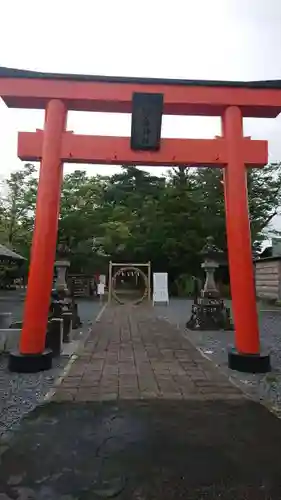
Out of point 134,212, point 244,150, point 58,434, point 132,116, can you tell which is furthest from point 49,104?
point 134,212

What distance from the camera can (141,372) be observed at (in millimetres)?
5934

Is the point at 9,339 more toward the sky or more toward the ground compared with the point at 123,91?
more toward the ground

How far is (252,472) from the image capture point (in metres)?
2.81

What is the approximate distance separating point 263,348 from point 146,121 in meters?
5.21

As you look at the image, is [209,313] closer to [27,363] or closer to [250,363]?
[250,363]

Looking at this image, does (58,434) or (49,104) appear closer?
(58,434)

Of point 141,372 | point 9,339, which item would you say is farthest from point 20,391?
point 9,339

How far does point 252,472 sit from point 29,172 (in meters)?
28.5

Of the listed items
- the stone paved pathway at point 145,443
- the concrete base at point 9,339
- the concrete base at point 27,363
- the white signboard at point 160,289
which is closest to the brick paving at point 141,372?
the stone paved pathway at point 145,443

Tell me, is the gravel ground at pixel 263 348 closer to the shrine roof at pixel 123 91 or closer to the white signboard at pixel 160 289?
the shrine roof at pixel 123 91

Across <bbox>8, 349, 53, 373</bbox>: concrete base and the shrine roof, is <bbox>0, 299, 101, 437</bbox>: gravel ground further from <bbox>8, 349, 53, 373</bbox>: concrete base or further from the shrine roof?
the shrine roof

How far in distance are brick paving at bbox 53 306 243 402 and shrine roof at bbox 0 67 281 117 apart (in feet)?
14.0

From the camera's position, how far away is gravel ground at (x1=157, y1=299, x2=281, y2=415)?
4.90 m

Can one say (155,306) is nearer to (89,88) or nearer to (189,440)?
(89,88)
